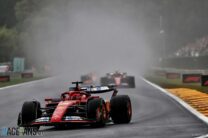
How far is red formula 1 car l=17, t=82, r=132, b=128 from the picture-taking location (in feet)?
44.7

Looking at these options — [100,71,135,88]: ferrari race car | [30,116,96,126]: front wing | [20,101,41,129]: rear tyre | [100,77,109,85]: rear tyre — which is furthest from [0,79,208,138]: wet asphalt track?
[100,77,109,85]: rear tyre

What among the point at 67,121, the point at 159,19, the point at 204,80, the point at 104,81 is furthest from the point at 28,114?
the point at 159,19

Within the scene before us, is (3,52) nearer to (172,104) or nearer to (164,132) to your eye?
(172,104)

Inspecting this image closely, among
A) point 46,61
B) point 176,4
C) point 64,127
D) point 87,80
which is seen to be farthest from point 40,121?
point 176,4

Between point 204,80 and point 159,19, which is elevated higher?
point 159,19

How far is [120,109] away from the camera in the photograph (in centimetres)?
1479

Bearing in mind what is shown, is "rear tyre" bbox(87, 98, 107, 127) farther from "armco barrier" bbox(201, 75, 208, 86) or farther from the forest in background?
the forest in background

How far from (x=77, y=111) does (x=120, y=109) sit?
1.18m

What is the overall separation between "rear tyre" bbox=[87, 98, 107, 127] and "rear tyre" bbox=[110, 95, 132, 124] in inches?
27.0

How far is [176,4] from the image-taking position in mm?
133000

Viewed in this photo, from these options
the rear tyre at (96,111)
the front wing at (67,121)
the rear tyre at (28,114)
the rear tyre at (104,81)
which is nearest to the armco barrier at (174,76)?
the rear tyre at (104,81)

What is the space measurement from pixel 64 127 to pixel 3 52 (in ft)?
272

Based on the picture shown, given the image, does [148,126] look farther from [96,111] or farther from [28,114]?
[28,114]

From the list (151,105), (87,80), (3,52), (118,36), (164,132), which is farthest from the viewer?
(118,36)
